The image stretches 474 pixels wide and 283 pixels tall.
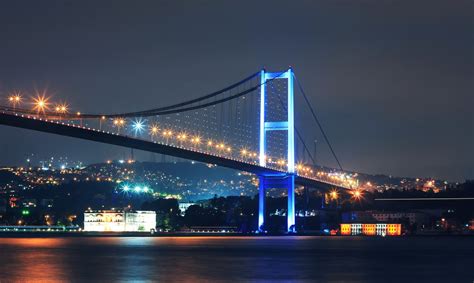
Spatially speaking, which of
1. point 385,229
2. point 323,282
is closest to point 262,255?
point 323,282

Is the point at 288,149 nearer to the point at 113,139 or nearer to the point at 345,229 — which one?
the point at 113,139

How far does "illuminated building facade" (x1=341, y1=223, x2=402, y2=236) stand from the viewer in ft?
370

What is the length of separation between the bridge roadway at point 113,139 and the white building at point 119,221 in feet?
200

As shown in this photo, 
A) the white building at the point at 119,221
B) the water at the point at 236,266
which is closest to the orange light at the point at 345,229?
the white building at the point at 119,221

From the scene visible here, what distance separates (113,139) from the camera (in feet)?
204

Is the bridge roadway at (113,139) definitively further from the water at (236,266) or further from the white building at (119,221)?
the white building at (119,221)

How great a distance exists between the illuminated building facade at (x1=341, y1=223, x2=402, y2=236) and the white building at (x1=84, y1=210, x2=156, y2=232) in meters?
30.6

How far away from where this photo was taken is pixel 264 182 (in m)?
74.1

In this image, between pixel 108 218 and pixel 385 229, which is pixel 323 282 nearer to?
pixel 385 229

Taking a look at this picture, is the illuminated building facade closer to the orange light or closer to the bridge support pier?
the orange light

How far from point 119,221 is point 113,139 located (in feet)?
243

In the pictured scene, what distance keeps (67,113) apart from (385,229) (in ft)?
199

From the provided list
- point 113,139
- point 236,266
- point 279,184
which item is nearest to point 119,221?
point 279,184

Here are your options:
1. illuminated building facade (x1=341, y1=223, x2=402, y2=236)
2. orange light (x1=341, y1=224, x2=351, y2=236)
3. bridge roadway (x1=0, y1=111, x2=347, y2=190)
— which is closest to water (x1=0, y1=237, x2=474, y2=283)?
bridge roadway (x1=0, y1=111, x2=347, y2=190)
